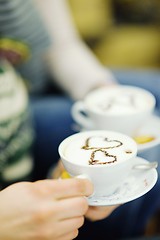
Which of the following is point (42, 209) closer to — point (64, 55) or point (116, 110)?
point (116, 110)

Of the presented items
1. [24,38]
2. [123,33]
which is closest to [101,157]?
[24,38]

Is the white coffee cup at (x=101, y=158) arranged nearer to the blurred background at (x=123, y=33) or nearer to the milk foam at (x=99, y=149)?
the milk foam at (x=99, y=149)

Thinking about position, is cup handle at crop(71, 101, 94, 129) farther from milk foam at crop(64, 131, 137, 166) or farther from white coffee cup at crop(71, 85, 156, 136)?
milk foam at crop(64, 131, 137, 166)

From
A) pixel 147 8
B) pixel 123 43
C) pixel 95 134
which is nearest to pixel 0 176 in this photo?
pixel 95 134

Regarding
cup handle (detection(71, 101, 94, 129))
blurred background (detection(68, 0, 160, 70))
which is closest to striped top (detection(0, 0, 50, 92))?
cup handle (detection(71, 101, 94, 129))

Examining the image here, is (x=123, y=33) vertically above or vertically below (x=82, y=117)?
below

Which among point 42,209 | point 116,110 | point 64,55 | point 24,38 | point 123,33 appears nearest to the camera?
point 42,209

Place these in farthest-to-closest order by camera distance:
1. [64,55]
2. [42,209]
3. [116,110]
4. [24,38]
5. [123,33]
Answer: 1. [123,33]
2. [64,55]
3. [24,38]
4. [116,110]
5. [42,209]
